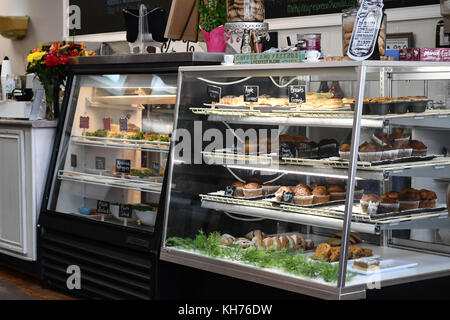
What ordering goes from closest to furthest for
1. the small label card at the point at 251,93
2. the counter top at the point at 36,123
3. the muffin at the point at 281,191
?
the muffin at the point at 281,191 → the small label card at the point at 251,93 → the counter top at the point at 36,123

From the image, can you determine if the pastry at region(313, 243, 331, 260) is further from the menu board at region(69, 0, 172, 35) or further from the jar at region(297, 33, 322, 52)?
the menu board at region(69, 0, 172, 35)

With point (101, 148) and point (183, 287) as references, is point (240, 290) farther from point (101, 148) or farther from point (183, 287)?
point (101, 148)

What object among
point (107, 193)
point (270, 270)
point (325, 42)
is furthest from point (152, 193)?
point (325, 42)

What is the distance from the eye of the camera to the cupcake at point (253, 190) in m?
4.08

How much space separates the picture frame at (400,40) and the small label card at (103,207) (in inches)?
85.2

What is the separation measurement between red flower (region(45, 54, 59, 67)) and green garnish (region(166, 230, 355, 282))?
6.29ft

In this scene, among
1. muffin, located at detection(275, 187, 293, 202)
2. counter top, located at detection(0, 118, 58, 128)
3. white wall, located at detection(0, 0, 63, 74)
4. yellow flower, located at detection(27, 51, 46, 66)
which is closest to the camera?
muffin, located at detection(275, 187, 293, 202)

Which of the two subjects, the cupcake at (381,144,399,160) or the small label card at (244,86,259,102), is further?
the small label card at (244,86,259,102)

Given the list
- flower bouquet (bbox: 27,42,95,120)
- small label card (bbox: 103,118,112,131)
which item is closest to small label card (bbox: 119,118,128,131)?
small label card (bbox: 103,118,112,131)

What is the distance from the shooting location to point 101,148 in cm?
526

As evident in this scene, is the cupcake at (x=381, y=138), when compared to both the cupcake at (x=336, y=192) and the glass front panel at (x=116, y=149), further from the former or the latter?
the glass front panel at (x=116, y=149)

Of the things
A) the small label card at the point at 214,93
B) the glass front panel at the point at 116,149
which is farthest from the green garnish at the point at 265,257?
the small label card at the point at 214,93

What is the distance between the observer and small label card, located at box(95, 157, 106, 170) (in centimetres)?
522

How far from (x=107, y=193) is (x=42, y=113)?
101 centimetres
